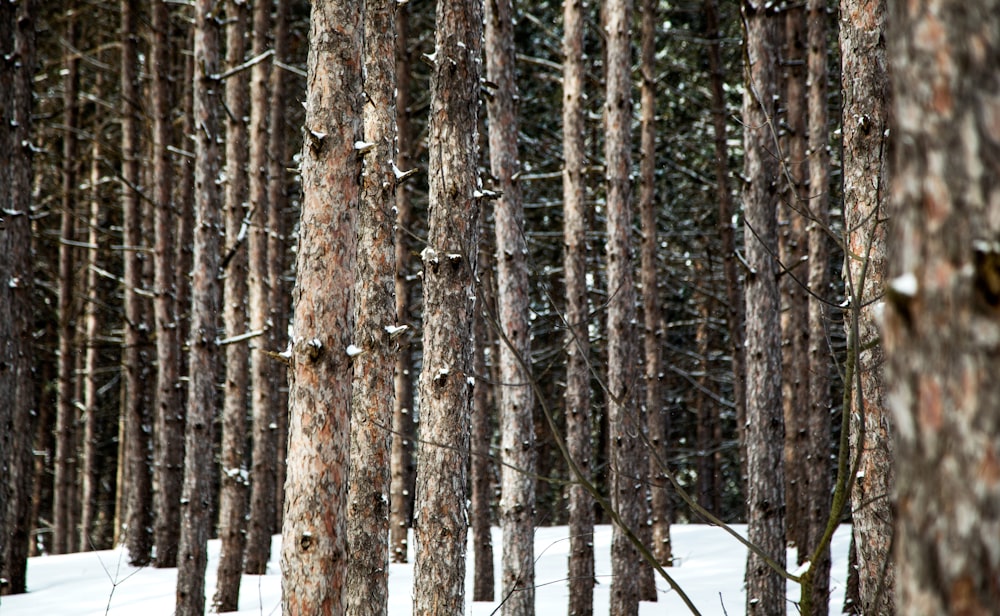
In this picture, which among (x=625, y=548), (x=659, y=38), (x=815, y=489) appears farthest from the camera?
(x=659, y=38)

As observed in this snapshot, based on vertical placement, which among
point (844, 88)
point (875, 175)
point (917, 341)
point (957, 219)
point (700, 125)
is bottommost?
point (917, 341)

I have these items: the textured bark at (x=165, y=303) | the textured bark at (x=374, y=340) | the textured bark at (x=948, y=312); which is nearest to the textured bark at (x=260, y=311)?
the textured bark at (x=165, y=303)

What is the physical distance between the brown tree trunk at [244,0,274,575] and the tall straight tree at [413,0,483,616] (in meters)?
5.38

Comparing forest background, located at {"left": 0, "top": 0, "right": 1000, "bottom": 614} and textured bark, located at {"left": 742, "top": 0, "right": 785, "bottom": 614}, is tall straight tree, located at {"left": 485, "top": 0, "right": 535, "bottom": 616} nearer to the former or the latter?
forest background, located at {"left": 0, "top": 0, "right": 1000, "bottom": 614}

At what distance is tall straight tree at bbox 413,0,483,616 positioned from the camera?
18.0ft

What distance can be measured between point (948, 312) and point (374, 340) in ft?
15.5

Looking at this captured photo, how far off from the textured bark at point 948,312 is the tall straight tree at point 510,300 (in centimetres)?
637

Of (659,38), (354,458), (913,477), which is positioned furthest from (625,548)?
(659,38)

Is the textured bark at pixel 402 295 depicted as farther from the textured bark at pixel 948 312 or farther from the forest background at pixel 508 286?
A: the textured bark at pixel 948 312

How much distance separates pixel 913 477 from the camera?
1.32m

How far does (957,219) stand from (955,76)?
22 centimetres

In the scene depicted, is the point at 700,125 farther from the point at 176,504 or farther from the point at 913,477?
the point at 913,477

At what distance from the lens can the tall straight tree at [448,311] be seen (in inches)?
217

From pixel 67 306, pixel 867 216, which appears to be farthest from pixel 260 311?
pixel 867 216
